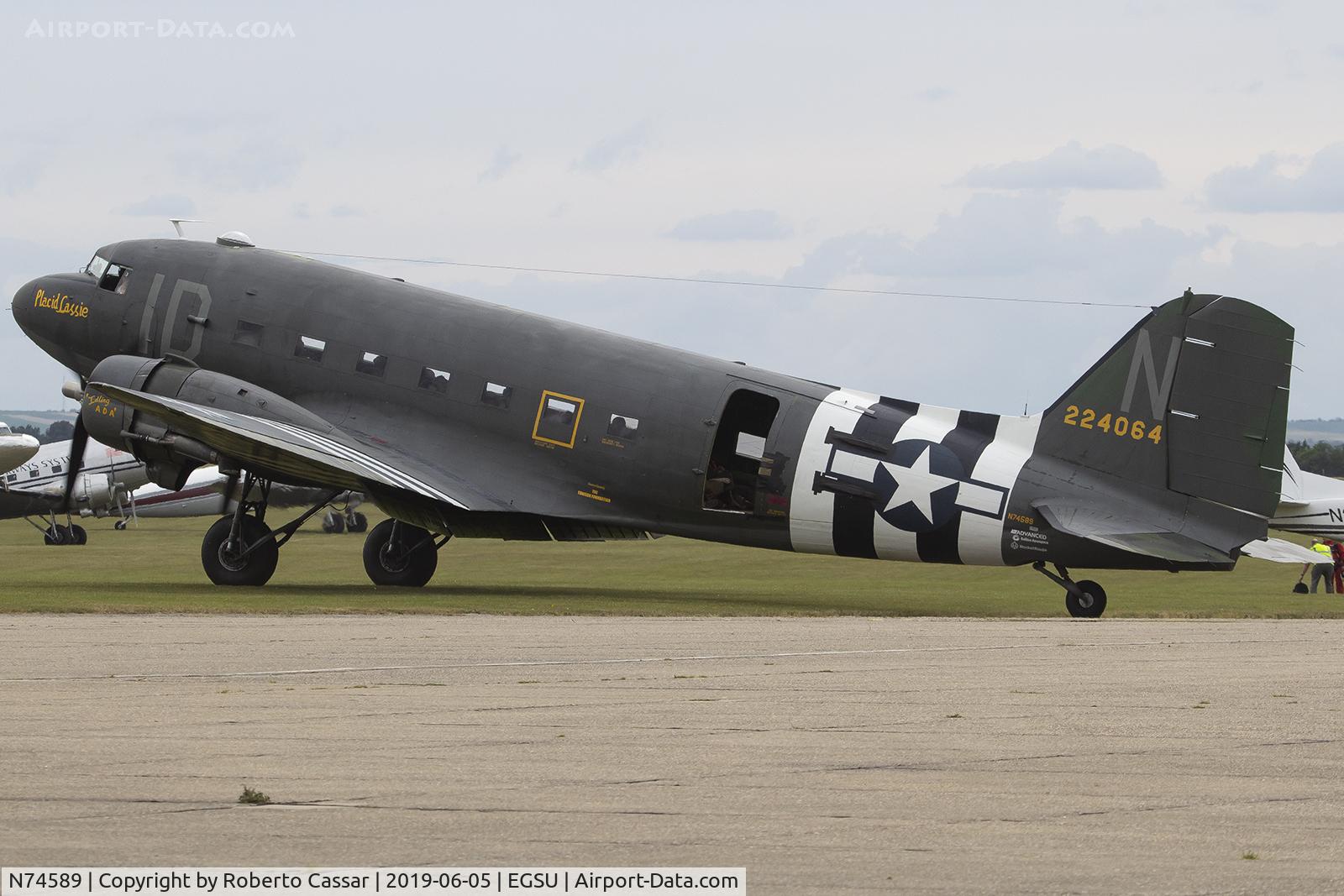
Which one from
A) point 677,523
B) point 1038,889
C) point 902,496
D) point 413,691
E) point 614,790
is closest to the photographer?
point 1038,889

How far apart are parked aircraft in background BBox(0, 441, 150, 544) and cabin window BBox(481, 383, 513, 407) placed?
169 feet

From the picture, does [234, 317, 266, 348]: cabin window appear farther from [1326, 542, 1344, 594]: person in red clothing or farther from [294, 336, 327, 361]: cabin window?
[1326, 542, 1344, 594]: person in red clothing

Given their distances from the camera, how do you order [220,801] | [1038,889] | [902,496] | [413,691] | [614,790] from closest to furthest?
[1038,889], [220,801], [614,790], [413,691], [902,496]

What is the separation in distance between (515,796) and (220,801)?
5.65 feet

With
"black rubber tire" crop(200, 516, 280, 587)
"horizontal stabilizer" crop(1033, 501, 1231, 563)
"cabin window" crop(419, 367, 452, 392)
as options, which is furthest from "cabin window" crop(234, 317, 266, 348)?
"horizontal stabilizer" crop(1033, 501, 1231, 563)

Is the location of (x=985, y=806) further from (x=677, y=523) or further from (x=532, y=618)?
(x=677, y=523)

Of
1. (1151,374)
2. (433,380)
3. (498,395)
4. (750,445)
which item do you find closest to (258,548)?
(433,380)

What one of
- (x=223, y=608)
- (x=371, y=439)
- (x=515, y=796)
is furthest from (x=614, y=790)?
(x=371, y=439)

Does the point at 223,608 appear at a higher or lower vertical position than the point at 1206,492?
lower

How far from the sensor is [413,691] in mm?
15477

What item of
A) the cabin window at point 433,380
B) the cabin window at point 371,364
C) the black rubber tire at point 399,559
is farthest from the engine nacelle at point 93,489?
the cabin window at point 433,380

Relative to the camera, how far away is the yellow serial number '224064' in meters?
27.9

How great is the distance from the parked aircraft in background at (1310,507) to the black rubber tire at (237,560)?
32421 millimetres

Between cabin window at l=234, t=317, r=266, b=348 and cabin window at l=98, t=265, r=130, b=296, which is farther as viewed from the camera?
cabin window at l=98, t=265, r=130, b=296
